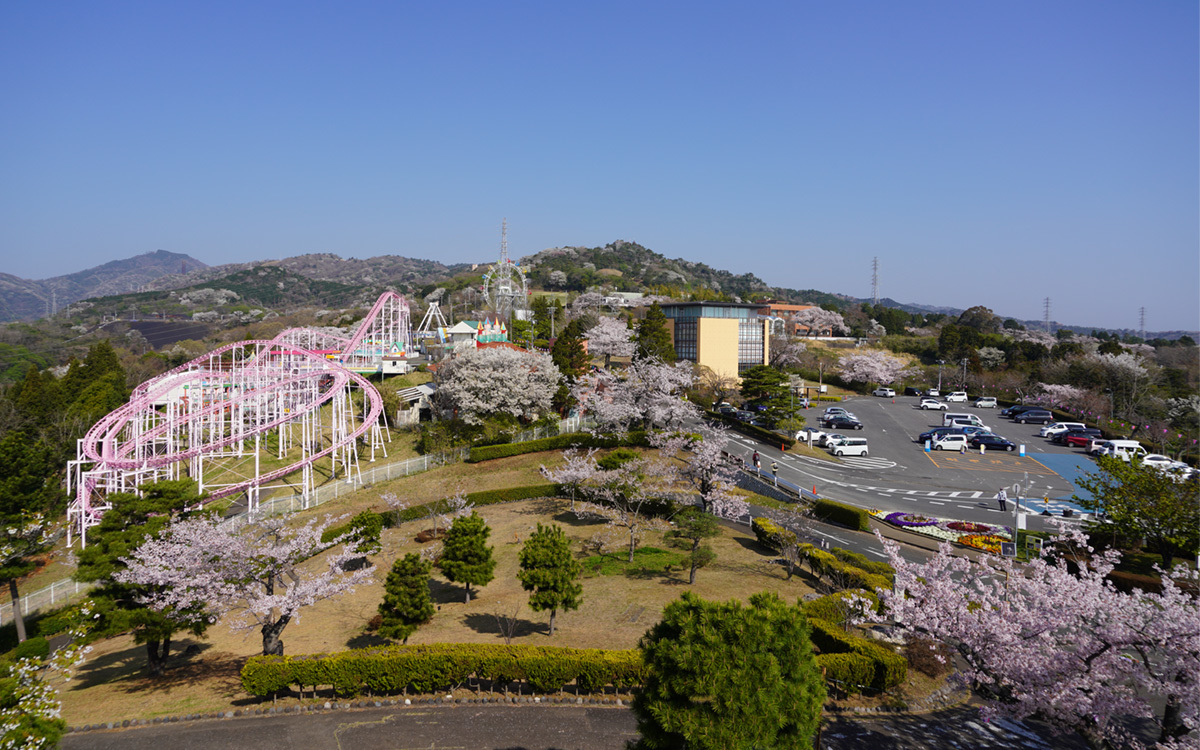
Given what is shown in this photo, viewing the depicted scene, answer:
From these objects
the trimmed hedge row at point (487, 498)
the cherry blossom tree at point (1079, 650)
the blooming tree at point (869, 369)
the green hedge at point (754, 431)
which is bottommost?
the trimmed hedge row at point (487, 498)

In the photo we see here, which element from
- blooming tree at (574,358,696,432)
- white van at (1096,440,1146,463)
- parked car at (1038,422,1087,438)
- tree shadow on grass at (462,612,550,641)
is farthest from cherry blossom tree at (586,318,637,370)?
tree shadow on grass at (462,612,550,641)

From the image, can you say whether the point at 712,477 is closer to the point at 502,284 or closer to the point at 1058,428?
the point at 1058,428

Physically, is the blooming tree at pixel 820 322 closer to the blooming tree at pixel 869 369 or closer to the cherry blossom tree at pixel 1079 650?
the blooming tree at pixel 869 369

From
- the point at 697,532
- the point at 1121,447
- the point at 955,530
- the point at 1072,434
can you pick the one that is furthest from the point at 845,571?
the point at 1072,434

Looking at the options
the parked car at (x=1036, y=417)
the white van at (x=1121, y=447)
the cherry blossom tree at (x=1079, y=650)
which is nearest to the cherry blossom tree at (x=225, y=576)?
the cherry blossom tree at (x=1079, y=650)

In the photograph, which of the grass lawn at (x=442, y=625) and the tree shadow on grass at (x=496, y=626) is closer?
the grass lawn at (x=442, y=625)

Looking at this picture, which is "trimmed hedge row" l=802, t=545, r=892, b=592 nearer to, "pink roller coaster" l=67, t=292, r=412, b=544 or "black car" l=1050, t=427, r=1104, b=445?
"pink roller coaster" l=67, t=292, r=412, b=544

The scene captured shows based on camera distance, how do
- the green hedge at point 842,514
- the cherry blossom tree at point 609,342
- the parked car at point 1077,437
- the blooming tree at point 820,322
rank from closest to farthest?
the green hedge at point 842,514 < the parked car at point 1077,437 < the cherry blossom tree at point 609,342 < the blooming tree at point 820,322
